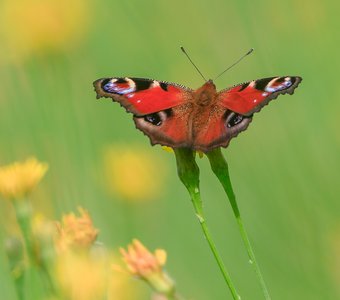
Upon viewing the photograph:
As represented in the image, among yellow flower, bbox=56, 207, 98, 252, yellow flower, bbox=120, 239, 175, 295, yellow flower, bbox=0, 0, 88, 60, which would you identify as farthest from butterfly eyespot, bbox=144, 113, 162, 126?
yellow flower, bbox=0, 0, 88, 60

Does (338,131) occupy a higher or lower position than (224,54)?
lower

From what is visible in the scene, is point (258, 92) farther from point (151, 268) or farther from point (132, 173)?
point (132, 173)

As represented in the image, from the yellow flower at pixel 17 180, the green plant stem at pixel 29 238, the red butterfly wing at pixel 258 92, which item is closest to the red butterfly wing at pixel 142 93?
the red butterfly wing at pixel 258 92

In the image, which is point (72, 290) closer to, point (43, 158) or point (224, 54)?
point (43, 158)

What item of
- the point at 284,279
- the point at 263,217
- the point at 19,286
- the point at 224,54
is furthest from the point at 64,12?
the point at 19,286

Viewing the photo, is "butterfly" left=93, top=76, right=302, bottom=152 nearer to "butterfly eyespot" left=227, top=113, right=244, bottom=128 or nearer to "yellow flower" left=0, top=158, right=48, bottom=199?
"butterfly eyespot" left=227, top=113, right=244, bottom=128

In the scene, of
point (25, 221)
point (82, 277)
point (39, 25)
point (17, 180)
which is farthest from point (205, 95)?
point (39, 25)
